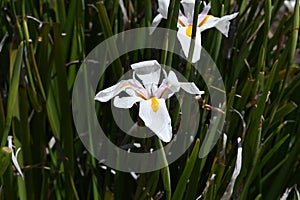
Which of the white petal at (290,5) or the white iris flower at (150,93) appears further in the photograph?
the white petal at (290,5)

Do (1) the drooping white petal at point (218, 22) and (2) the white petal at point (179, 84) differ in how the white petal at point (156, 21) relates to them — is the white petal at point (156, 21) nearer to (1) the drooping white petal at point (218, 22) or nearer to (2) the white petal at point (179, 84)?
(1) the drooping white petal at point (218, 22)

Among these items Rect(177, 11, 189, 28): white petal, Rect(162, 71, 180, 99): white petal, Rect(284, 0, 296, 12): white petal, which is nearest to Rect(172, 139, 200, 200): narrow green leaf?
Rect(162, 71, 180, 99): white petal

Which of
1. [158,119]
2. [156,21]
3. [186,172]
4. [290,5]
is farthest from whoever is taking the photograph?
[290,5]

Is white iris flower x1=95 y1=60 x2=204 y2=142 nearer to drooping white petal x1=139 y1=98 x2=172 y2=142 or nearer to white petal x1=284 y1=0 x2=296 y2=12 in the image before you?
drooping white petal x1=139 y1=98 x2=172 y2=142

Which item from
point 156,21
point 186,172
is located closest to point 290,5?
point 156,21

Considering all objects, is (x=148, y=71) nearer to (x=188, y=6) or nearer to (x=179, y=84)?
(x=179, y=84)

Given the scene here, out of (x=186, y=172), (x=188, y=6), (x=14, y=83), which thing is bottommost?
(x=186, y=172)

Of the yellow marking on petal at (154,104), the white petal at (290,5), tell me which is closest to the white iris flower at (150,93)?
the yellow marking on petal at (154,104)
